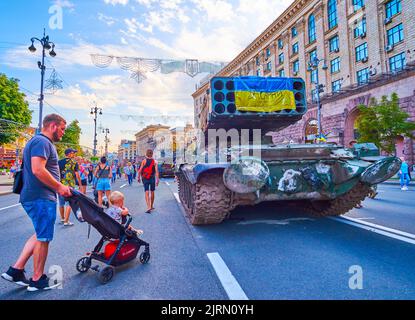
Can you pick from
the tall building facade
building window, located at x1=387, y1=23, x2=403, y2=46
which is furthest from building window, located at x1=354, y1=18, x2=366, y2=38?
building window, located at x1=387, y1=23, x2=403, y2=46

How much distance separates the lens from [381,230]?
14.8 feet

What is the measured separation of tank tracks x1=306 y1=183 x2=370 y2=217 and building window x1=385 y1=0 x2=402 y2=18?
23.0 metres

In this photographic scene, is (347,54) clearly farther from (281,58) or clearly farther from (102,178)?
(102,178)

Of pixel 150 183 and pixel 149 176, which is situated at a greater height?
pixel 149 176

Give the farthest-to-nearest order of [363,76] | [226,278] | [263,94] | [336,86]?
[336,86] < [363,76] < [263,94] < [226,278]

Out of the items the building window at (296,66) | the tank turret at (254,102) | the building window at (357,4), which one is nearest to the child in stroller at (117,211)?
the tank turret at (254,102)

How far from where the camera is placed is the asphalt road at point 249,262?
8.14ft

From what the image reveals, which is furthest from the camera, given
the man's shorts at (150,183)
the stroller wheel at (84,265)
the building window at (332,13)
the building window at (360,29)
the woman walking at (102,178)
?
the building window at (332,13)

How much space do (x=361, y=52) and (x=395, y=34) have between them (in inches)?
127

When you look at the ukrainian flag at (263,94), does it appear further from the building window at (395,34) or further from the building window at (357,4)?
the building window at (357,4)

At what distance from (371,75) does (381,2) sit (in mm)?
5722

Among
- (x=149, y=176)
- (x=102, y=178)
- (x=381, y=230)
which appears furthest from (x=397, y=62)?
(x=102, y=178)

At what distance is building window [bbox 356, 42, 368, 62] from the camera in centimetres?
2397

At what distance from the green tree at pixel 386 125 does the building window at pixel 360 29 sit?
27.8ft
